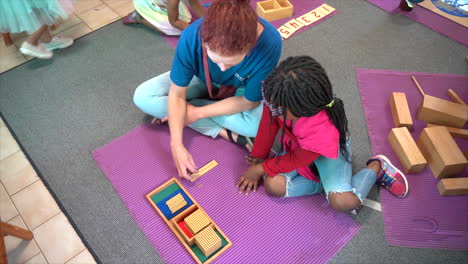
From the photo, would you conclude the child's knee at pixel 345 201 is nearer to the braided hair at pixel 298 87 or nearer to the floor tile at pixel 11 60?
the braided hair at pixel 298 87

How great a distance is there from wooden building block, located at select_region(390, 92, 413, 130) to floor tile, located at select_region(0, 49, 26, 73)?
1.84 m

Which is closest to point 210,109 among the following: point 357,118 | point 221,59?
point 221,59

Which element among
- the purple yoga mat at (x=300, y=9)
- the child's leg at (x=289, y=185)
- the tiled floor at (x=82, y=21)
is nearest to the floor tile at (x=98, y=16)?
the tiled floor at (x=82, y=21)

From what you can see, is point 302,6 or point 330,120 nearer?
point 330,120

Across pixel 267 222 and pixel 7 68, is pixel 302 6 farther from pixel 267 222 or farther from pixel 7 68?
pixel 7 68

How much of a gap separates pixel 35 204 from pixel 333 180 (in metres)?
1.10

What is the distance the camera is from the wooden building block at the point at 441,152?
4.23 ft

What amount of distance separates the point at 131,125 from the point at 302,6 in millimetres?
1265

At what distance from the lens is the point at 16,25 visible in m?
1.60

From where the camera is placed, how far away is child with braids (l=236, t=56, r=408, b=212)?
2.90 ft

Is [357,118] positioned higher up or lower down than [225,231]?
higher up

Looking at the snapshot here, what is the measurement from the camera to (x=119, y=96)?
162 centimetres

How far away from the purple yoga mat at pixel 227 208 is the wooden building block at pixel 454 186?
38 cm

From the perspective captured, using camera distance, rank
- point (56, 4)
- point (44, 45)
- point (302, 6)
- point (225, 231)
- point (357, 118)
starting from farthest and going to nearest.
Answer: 1. point (302, 6)
2. point (44, 45)
3. point (56, 4)
4. point (357, 118)
5. point (225, 231)
